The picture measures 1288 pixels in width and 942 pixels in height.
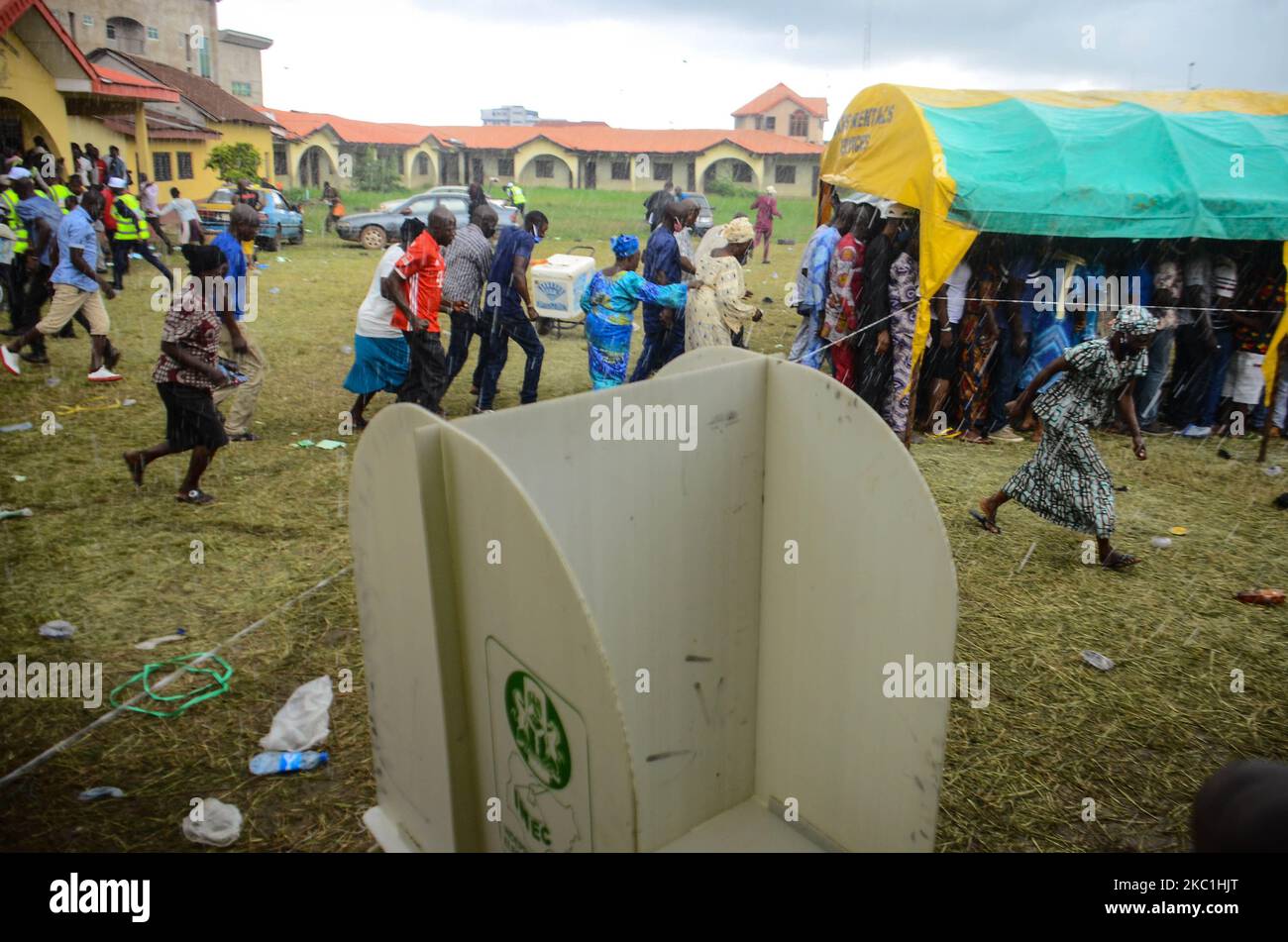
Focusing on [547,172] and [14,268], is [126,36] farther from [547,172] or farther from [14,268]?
[14,268]

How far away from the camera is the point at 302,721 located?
141 inches

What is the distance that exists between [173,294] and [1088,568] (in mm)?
5940

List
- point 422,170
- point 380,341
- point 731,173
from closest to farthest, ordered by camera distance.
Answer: point 380,341 < point 731,173 < point 422,170

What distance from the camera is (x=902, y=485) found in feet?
8.29

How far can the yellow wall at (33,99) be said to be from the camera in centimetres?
1616

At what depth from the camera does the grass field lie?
3.26 meters

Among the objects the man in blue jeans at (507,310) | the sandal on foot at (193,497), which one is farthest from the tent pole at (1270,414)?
the sandal on foot at (193,497)

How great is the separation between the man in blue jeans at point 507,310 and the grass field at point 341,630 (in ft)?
4.94

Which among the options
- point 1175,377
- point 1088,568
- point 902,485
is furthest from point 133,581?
point 1175,377

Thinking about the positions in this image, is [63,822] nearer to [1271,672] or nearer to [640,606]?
[640,606]

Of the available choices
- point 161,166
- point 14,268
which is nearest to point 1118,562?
point 14,268

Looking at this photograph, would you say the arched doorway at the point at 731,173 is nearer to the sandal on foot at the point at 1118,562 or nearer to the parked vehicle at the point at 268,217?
the parked vehicle at the point at 268,217

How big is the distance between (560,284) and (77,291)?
5.28 m

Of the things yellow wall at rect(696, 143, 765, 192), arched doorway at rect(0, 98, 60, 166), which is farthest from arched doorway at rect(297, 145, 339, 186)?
arched doorway at rect(0, 98, 60, 166)
